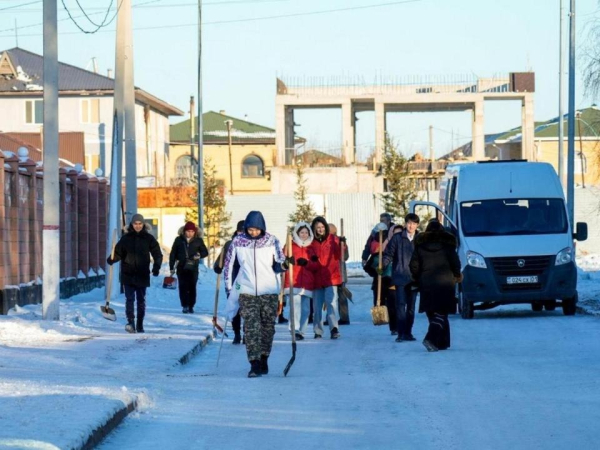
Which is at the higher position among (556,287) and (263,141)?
(263,141)

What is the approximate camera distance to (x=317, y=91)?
7994 centimetres

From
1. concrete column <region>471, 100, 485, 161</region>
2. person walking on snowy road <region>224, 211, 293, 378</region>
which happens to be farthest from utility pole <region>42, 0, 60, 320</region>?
concrete column <region>471, 100, 485, 161</region>

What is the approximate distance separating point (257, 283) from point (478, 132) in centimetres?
6551

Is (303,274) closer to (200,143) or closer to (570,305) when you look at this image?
(570,305)

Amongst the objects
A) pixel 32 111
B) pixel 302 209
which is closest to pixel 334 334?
pixel 302 209

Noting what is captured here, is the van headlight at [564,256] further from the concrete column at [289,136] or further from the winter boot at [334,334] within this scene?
the concrete column at [289,136]

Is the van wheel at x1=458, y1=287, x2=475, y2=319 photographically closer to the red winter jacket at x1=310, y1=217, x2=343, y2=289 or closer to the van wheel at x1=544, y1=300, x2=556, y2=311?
the van wheel at x1=544, y1=300, x2=556, y2=311

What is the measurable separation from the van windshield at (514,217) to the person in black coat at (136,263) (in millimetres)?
6810

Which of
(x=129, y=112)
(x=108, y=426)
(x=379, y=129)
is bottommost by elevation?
(x=108, y=426)

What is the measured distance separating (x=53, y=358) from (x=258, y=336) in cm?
280

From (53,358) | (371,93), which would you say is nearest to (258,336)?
(53,358)

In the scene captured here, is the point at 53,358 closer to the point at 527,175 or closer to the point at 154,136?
the point at 527,175

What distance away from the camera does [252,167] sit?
10200 centimetres

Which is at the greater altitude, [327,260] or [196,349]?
[327,260]
